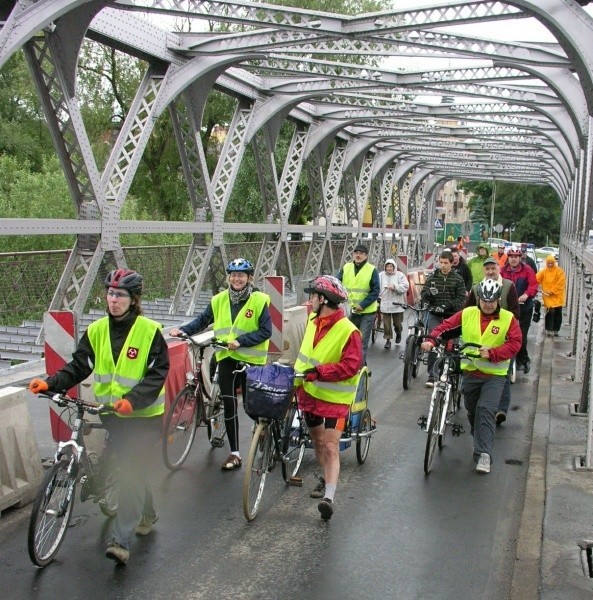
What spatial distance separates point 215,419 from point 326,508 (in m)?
2.12

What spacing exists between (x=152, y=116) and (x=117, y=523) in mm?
9514

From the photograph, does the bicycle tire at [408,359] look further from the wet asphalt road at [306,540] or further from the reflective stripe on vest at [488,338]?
the reflective stripe on vest at [488,338]

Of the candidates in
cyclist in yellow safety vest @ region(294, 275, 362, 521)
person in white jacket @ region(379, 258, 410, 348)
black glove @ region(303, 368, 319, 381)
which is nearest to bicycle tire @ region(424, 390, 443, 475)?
cyclist in yellow safety vest @ region(294, 275, 362, 521)

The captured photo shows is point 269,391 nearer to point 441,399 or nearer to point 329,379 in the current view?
point 329,379

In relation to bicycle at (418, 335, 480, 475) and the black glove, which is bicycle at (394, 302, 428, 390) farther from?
the black glove

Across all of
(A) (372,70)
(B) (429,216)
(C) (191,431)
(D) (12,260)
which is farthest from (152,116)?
(B) (429,216)

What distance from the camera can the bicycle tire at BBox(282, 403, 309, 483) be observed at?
667 cm

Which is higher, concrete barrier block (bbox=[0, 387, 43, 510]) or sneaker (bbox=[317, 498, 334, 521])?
concrete barrier block (bbox=[0, 387, 43, 510])

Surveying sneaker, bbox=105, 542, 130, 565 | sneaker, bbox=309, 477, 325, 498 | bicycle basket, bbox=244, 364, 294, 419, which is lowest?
sneaker, bbox=309, 477, 325, 498

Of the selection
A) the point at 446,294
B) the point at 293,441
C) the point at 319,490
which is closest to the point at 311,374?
the point at 293,441

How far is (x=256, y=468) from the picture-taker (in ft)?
20.5

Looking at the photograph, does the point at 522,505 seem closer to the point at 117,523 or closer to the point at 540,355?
the point at 117,523

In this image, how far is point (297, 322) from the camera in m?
13.4

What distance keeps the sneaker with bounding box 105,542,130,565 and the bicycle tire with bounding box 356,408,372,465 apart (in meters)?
2.91
